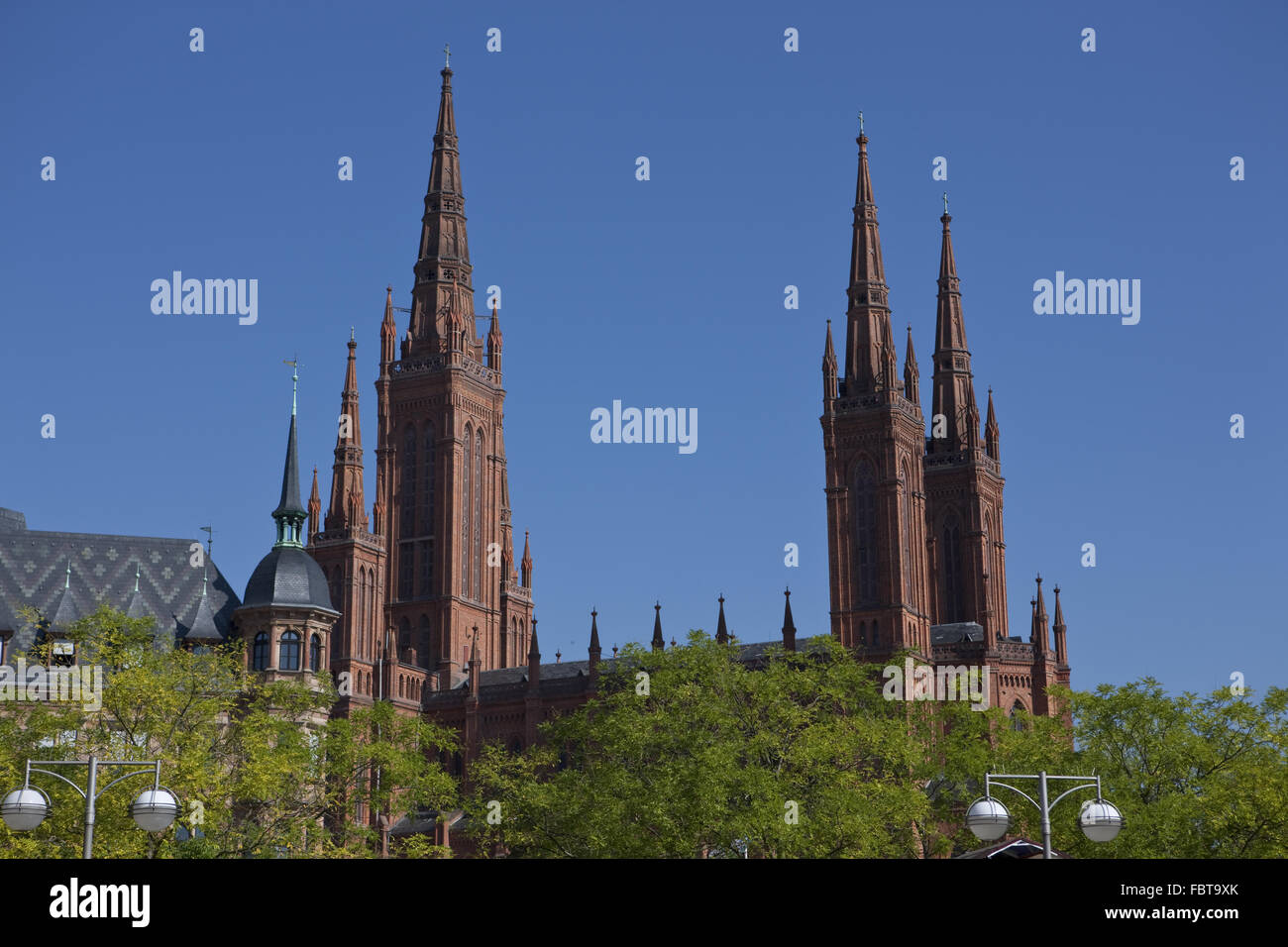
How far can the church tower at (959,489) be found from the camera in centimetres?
12712

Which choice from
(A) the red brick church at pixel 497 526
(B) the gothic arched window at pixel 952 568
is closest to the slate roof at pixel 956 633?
(A) the red brick church at pixel 497 526

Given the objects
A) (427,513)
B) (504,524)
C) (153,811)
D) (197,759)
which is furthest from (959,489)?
(153,811)

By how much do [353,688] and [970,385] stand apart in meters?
55.7

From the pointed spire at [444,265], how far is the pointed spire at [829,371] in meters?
27.5

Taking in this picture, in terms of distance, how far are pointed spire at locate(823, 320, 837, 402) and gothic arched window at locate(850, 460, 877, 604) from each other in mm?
5227

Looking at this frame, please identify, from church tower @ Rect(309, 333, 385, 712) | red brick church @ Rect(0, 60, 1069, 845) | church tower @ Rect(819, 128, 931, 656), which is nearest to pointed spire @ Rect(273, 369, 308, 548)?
red brick church @ Rect(0, 60, 1069, 845)

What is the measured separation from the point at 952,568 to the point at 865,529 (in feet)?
68.0

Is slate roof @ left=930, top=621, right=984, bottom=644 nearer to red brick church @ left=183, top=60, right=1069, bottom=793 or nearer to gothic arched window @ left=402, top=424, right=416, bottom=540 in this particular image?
red brick church @ left=183, top=60, right=1069, bottom=793

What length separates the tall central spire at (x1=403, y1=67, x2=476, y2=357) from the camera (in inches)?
4870

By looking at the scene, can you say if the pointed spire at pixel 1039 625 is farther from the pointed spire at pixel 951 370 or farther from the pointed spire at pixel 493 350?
the pointed spire at pixel 493 350

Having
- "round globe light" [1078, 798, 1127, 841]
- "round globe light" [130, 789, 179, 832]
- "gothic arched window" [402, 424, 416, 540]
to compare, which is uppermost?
"gothic arched window" [402, 424, 416, 540]

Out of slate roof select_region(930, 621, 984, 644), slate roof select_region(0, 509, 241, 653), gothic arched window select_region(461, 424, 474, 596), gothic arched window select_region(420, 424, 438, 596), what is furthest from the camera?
gothic arched window select_region(461, 424, 474, 596)
